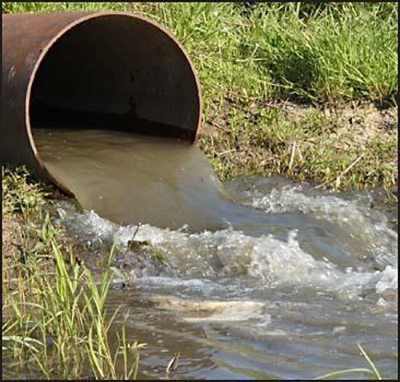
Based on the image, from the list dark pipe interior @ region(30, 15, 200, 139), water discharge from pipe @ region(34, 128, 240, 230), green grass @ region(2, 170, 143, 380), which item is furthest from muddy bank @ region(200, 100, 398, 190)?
green grass @ region(2, 170, 143, 380)

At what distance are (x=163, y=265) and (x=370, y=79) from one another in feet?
9.57

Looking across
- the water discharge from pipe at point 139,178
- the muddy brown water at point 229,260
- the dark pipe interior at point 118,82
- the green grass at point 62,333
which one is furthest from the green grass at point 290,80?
the green grass at point 62,333

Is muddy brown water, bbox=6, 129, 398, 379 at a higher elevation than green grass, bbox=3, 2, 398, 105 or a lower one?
lower

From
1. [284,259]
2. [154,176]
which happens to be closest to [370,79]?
[154,176]

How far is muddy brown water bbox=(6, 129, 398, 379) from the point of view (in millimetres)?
3844

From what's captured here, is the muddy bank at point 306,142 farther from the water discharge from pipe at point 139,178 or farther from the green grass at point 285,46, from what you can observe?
the water discharge from pipe at point 139,178

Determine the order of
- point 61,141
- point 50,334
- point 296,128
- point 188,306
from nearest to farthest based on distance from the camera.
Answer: point 50,334 < point 188,306 < point 61,141 < point 296,128

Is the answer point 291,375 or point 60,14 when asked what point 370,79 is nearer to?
point 60,14

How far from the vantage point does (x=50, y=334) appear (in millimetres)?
3855

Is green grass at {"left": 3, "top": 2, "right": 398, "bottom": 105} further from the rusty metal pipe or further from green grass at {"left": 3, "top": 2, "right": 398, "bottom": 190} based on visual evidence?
the rusty metal pipe

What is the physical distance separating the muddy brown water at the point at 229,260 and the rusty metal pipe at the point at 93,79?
248 mm

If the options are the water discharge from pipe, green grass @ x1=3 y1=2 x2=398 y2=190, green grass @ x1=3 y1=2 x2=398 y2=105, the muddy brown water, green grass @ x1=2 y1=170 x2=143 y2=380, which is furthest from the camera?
green grass @ x1=3 y1=2 x2=398 y2=105

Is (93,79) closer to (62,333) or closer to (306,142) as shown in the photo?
(306,142)

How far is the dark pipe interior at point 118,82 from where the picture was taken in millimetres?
6895
